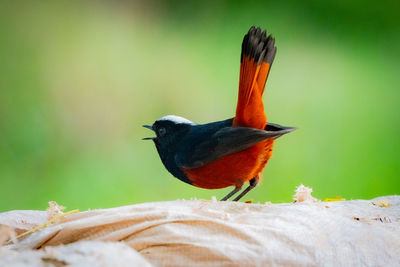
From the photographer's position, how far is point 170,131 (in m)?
1.64

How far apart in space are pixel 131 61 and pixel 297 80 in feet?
3.28

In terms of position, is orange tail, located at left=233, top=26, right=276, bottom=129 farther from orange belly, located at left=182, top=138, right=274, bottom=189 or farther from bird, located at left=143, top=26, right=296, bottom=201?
orange belly, located at left=182, top=138, right=274, bottom=189

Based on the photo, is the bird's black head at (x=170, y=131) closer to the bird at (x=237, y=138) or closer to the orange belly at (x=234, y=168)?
the bird at (x=237, y=138)

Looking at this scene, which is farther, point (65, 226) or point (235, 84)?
point (235, 84)

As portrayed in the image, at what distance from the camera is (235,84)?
8.81 feet

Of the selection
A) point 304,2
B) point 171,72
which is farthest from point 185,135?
point 304,2

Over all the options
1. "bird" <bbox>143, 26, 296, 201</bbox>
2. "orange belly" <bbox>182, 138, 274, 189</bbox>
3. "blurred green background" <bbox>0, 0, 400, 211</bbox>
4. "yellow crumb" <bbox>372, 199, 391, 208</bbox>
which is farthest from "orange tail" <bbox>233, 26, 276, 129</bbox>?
"blurred green background" <bbox>0, 0, 400, 211</bbox>

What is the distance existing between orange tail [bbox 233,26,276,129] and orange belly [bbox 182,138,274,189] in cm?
12

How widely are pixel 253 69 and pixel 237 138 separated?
0.23 metres

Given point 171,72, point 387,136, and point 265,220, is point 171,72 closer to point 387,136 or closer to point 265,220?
point 387,136

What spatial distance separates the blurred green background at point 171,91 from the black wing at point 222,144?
1054 mm

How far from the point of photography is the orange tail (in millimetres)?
1416

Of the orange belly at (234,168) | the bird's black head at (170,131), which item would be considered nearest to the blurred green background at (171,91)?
the bird's black head at (170,131)

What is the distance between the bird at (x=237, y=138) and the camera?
4.68ft
